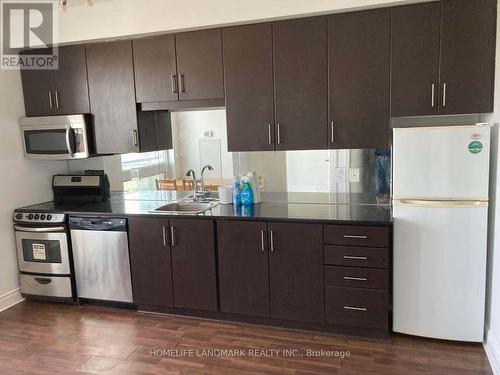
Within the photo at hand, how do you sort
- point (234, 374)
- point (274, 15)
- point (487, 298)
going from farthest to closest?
point (274, 15) → point (487, 298) → point (234, 374)

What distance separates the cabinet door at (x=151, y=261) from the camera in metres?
3.21

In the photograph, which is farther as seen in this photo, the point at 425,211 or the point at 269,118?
the point at 269,118

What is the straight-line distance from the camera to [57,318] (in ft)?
11.0

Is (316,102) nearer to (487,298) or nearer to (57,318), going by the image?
(487,298)

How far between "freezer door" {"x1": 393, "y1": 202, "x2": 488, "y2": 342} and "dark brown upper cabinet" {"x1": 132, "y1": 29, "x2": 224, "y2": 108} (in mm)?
1717

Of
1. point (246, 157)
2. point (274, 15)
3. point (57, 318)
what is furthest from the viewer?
point (246, 157)

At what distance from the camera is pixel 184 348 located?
283cm

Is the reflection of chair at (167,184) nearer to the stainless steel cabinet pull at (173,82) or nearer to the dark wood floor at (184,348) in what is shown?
the stainless steel cabinet pull at (173,82)

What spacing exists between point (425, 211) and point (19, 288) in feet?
11.7

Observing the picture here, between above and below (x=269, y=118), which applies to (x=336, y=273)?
below

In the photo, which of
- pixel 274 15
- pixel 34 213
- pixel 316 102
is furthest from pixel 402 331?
pixel 34 213

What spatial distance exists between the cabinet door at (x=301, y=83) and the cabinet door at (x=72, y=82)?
1.74 m

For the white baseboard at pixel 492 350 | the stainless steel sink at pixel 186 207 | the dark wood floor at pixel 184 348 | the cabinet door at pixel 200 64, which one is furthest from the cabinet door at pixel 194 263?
the white baseboard at pixel 492 350

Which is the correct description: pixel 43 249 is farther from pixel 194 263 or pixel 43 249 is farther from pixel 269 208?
pixel 269 208
